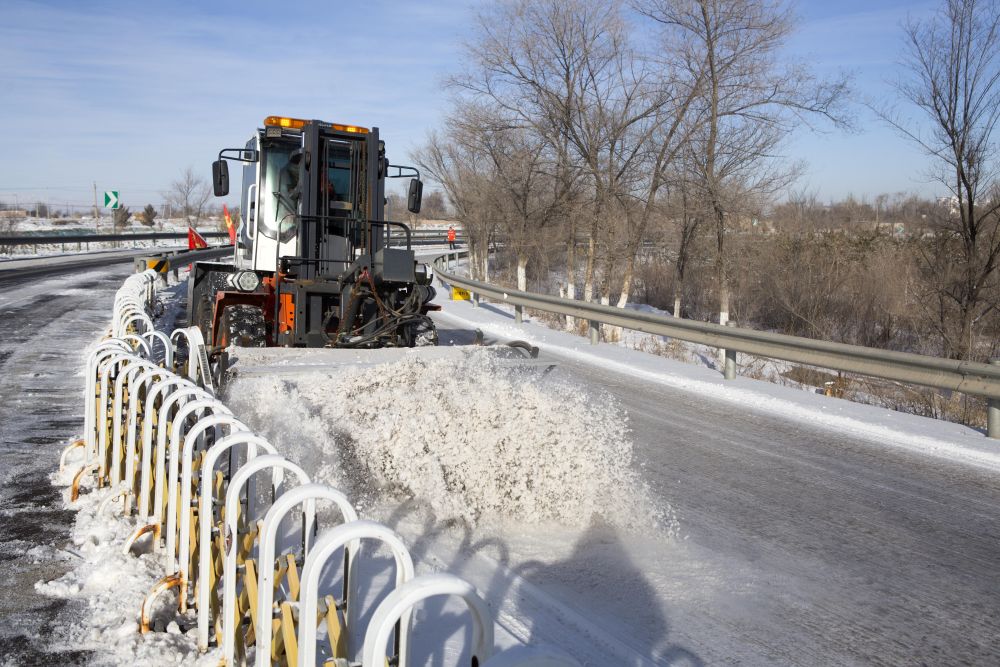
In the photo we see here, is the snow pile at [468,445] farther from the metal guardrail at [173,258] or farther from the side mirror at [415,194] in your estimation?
the metal guardrail at [173,258]

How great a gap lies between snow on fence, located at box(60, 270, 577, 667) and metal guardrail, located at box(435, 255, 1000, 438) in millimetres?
6114

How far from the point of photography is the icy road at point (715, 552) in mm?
3814

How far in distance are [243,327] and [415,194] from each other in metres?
2.59

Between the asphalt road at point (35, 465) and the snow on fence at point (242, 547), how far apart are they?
12.3 inches

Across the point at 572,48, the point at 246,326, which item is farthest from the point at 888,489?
the point at 572,48

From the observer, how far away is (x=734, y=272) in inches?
978

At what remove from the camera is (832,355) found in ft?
31.1

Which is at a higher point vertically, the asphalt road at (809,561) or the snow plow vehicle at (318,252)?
the snow plow vehicle at (318,252)

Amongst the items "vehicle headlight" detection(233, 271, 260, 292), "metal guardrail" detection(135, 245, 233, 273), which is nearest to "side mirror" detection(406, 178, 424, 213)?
"vehicle headlight" detection(233, 271, 260, 292)

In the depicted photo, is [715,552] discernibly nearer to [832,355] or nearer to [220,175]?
[832,355]

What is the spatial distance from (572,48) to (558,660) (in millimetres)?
22623

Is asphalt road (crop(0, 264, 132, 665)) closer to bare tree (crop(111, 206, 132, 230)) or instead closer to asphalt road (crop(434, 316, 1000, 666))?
asphalt road (crop(434, 316, 1000, 666))

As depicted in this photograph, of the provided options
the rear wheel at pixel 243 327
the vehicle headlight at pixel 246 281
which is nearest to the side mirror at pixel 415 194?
the vehicle headlight at pixel 246 281

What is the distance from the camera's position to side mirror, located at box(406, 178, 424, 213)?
1005cm
